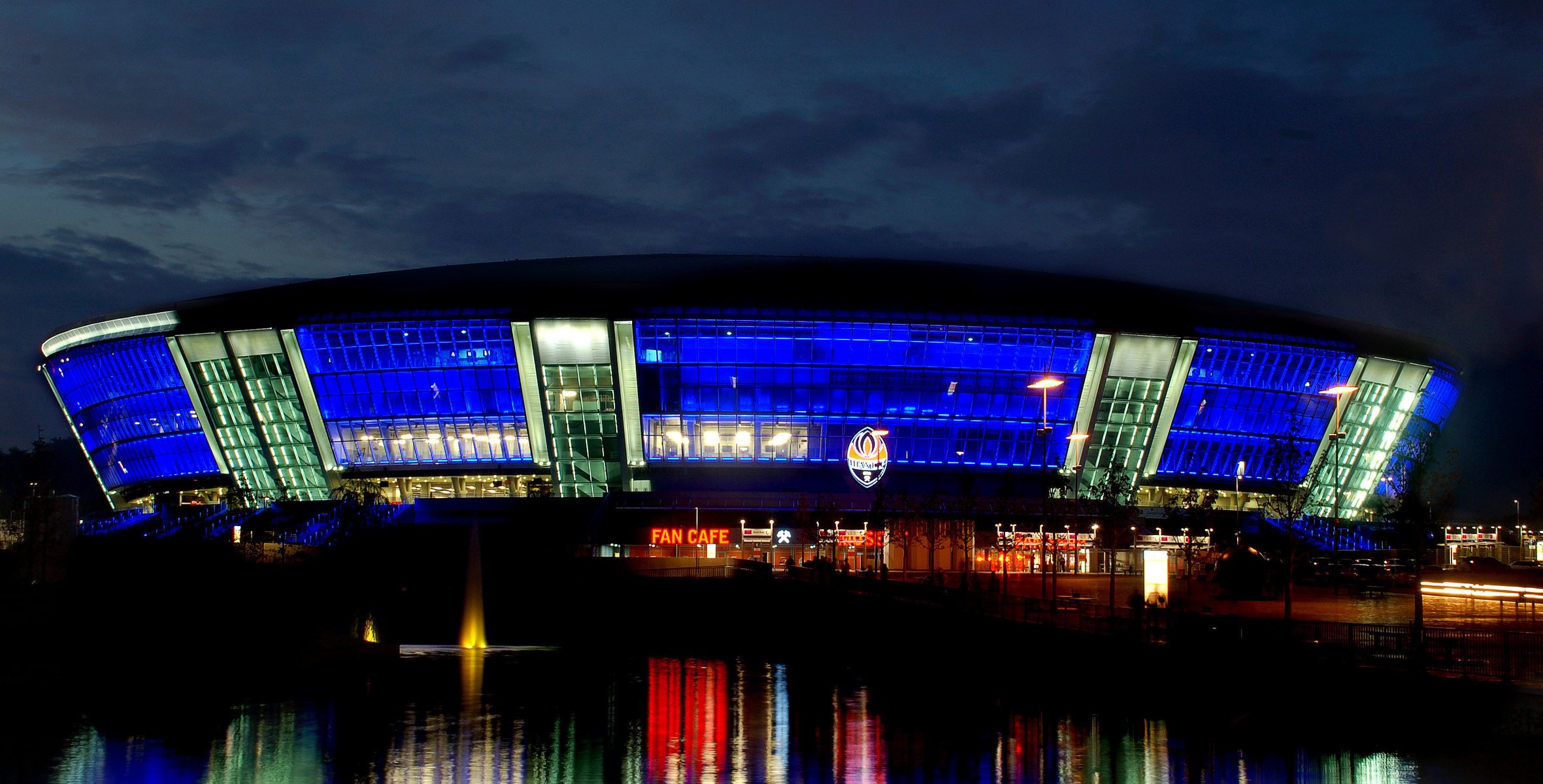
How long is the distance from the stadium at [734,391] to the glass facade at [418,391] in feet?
0.54

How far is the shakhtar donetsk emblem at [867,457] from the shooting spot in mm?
89625

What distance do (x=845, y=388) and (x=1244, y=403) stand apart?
2908cm

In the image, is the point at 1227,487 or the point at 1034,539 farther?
the point at 1227,487

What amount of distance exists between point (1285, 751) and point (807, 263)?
247ft

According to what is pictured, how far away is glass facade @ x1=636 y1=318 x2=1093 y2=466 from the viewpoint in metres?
90.2

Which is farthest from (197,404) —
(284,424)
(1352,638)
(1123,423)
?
(1352,638)

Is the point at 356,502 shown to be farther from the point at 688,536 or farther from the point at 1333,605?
the point at 1333,605

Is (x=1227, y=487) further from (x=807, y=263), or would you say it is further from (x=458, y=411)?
(x=458, y=411)

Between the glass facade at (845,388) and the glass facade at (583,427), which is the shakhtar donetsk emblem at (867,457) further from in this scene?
the glass facade at (583,427)

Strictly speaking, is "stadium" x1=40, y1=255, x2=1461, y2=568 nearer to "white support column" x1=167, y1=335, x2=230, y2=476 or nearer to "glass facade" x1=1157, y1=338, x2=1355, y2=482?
"glass facade" x1=1157, y1=338, x2=1355, y2=482

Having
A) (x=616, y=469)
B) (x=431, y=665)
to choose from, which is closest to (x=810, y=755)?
(x=431, y=665)

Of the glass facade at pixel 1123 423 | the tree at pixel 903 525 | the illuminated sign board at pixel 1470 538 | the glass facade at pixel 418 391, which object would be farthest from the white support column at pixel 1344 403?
the glass facade at pixel 418 391

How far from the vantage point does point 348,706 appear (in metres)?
30.4

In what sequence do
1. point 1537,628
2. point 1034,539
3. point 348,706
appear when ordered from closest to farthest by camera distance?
point 348,706 → point 1537,628 → point 1034,539
